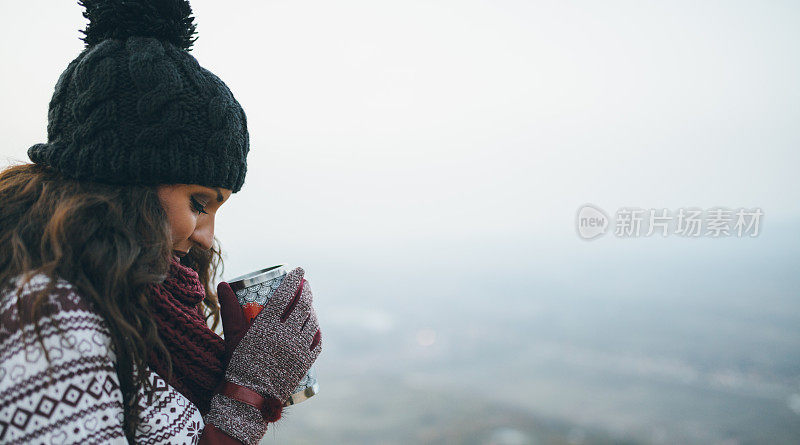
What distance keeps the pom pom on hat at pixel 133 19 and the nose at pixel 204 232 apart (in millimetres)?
471

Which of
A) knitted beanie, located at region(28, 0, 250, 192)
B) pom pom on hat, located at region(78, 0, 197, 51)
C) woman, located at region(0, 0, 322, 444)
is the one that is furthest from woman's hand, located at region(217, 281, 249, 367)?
pom pom on hat, located at region(78, 0, 197, 51)

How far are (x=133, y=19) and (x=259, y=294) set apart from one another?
0.76 metres

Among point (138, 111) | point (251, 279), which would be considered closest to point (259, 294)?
point (251, 279)

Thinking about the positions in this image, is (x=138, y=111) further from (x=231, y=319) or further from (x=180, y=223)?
(x=231, y=319)

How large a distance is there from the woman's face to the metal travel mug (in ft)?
0.49

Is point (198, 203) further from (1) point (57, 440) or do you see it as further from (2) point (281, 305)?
(1) point (57, 440)

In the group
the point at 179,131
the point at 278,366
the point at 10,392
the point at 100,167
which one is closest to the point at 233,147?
the point at 179,131

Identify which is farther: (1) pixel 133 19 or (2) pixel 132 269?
(1) pixel 133 19

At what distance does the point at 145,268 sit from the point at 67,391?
28cm

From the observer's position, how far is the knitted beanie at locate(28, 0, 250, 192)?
1.21 meters

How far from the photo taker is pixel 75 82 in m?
1.26

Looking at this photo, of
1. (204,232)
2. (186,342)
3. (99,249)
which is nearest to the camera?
(99,249)

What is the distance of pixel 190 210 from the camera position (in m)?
1.35

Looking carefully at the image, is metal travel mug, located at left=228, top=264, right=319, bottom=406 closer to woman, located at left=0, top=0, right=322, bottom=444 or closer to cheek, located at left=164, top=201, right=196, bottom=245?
woman, located at left=0, top=0, right=322, bottom=444
